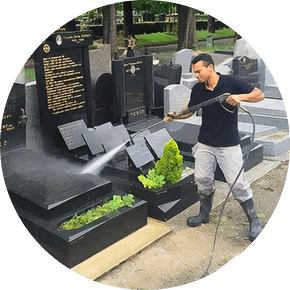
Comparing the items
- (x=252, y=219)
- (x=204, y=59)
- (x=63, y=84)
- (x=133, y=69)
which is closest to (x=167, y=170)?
(x=252, y=219)

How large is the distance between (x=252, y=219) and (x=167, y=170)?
3.97ft

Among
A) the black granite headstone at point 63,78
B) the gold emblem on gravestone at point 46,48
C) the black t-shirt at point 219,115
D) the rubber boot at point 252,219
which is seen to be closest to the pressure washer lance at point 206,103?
the black t-shirt at point 219,115

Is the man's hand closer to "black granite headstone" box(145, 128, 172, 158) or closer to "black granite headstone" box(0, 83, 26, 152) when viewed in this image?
"black granite headstone" box(145, 128, 172, 158)

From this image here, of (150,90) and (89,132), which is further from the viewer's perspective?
(150,90)

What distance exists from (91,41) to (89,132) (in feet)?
4.71

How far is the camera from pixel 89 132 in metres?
6.52

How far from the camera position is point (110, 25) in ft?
19.5

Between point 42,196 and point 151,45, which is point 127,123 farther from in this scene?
point 42,196

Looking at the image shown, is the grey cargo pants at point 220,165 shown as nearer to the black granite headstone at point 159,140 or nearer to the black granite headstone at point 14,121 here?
the black granite headstone at point 159,140

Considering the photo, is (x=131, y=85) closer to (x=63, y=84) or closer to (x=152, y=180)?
(x=63, y=84)

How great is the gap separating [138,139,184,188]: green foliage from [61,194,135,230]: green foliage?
1.04 feet

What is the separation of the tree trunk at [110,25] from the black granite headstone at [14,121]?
1340 mm

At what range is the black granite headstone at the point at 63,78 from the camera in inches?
275

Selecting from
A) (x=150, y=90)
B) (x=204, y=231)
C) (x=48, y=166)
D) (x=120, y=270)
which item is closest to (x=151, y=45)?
(x=150, y=90)
